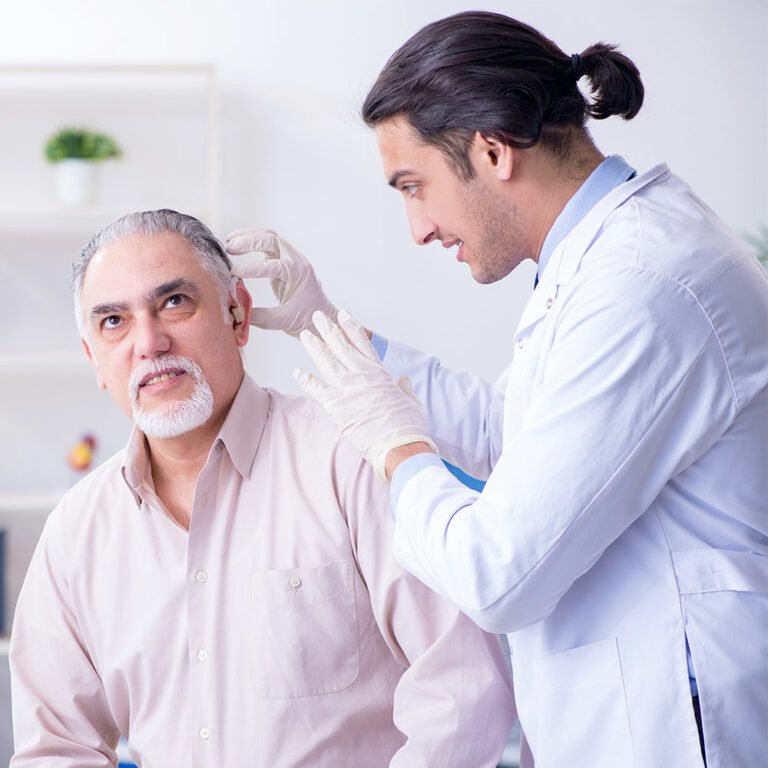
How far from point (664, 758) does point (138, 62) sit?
8.97 ft

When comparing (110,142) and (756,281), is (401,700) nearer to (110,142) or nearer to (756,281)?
(756,281)

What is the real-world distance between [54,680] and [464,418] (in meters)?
0.69

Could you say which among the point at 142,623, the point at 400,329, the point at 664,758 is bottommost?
the point at 400,329

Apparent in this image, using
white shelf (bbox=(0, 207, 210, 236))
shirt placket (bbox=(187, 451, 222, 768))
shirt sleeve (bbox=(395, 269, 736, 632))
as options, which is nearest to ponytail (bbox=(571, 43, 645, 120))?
shirt sleeve (bbox=(395, 269, 736, 632))

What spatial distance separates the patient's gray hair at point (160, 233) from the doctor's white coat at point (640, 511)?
53 centimetres

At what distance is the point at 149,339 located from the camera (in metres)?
1.37

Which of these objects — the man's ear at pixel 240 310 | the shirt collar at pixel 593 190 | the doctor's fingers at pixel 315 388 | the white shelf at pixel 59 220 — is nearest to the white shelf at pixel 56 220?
the white shelf at pixel 59 220

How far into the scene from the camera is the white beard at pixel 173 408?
4.49 ft

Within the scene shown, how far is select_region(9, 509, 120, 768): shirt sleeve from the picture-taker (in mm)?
1346

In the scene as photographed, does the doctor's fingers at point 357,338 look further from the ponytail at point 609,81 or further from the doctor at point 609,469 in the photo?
the ponytail at point 609,81

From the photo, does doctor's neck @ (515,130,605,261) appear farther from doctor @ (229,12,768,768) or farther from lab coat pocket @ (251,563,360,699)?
lab coat pocket @ (251,563,360,699)

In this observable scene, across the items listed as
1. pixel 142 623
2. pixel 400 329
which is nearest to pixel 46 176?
pixel 400 329

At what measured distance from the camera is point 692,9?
3.17 meters

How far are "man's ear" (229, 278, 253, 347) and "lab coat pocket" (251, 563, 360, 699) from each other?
36 cm
